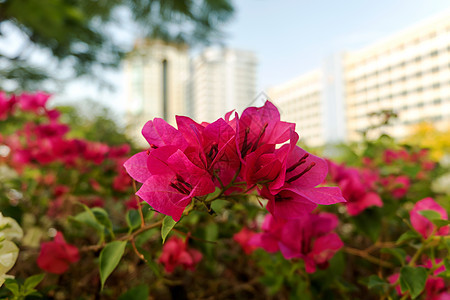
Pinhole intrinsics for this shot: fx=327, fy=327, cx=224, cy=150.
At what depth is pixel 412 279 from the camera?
293 millimetres

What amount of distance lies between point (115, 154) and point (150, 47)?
4194 mm

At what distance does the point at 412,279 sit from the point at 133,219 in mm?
264

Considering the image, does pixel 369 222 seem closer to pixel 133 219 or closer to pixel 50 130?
pixel 133 219

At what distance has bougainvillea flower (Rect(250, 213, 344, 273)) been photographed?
337mm

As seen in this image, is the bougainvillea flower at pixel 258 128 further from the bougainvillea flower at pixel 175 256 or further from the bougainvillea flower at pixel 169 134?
the bougainvillea flower at pixel 175 256

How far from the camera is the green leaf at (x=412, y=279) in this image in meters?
0.28

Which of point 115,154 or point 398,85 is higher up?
point 398,85

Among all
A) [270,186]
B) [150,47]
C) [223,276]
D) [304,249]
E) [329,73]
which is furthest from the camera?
[329,73]

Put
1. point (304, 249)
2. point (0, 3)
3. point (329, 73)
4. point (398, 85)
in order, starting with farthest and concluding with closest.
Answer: point (329, 73) < point (398, 85) < point (0, 3) < point (304, 249)

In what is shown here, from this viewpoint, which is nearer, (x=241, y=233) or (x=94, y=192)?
(x=241, y=233)

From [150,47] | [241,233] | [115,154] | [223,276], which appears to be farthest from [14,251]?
[150,47]

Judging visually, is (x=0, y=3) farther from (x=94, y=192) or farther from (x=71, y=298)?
(x=71, y=298)

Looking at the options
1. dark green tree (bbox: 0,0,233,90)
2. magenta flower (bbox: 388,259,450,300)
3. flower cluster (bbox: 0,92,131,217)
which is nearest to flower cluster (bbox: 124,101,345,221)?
magenta flower (bbox: 388,259,450,300)

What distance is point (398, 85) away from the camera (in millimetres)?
26766
